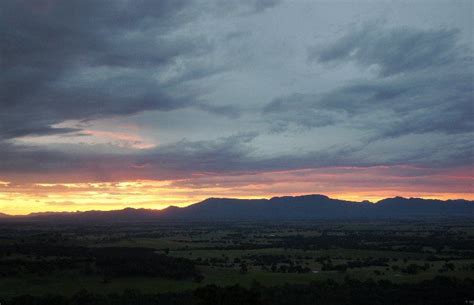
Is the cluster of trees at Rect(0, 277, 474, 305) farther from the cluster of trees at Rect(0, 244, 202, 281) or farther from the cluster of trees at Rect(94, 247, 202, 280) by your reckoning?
the cluster of trees at Rect(0, 244, 202, 281)

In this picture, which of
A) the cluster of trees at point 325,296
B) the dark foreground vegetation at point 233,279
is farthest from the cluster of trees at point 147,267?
the cluster of trees at point 325,296

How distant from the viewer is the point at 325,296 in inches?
1800

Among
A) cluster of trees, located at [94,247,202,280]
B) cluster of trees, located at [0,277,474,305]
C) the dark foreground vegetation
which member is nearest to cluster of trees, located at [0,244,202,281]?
cluster of trees, located at [94,247,202,280]

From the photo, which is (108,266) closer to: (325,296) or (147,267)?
(147,267)

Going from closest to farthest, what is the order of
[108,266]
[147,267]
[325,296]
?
[325,296] < [147,267] < [108,266]

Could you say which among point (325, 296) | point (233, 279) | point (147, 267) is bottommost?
point (325, 296)

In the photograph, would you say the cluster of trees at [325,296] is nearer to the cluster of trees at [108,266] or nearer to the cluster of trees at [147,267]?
the cluster of trees at [147,267]

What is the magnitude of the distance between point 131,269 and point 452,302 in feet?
121

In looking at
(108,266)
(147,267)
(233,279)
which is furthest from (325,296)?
(108,266)

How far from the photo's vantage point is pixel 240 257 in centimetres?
8200

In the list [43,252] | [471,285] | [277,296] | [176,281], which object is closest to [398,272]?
[471,285]

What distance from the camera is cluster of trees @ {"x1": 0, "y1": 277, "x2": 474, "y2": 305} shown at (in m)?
43.2

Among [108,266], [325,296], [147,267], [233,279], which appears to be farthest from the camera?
[108,266]

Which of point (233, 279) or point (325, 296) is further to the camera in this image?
point (233, 279)
